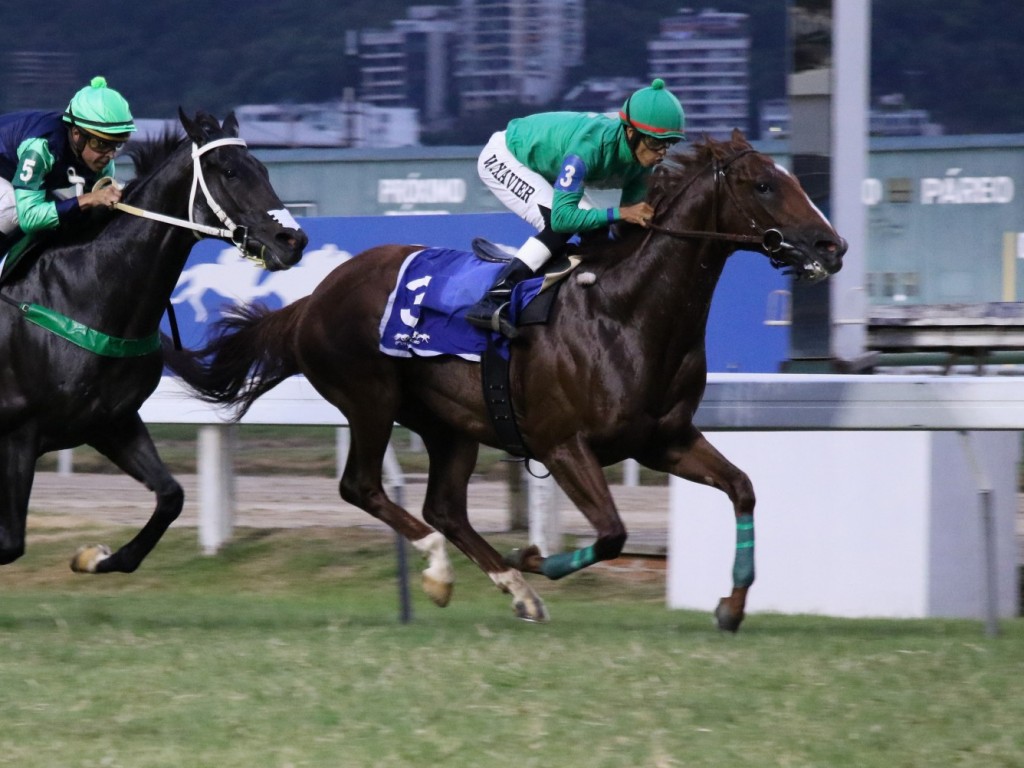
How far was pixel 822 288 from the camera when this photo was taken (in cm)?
892

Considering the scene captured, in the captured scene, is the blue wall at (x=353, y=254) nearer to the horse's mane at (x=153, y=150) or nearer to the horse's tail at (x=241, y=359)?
the horse's tail at (x=241, y=359)

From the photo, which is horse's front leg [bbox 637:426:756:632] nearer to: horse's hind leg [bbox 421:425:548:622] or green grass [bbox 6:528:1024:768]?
green grass [bbox 6:528:1024:768]

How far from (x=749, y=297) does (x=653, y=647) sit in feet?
18.8

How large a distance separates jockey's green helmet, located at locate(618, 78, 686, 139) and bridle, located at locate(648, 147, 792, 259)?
0.66ft

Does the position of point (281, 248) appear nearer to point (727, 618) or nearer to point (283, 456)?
point (727, 618)

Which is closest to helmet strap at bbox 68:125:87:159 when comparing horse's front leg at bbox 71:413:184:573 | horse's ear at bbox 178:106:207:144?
horse's ear at bbox 178:106:207:144

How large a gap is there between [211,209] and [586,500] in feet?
5.50

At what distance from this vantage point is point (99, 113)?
5.97 metres

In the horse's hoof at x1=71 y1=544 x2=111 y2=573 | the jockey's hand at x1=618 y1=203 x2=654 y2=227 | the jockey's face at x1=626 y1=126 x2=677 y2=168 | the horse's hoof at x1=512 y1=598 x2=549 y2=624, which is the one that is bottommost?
the horse's hoof at x1=512 y1=598 x2=549 y2=624

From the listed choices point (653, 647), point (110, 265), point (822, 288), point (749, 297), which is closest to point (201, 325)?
point (749, 297)

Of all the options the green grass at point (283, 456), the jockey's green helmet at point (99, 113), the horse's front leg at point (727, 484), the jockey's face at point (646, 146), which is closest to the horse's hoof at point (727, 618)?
the horse's front leg at point (727, 484)

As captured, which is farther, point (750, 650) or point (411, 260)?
point (411, 260)

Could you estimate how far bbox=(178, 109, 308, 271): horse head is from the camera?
5.80 meters

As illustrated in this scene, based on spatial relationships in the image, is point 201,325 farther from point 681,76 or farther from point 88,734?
point 88,734
